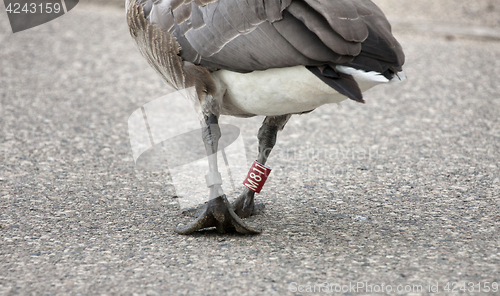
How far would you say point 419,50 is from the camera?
7.43 metres

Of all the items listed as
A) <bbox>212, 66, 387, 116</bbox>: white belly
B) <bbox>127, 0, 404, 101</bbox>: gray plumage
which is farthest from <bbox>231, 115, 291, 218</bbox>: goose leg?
<bbox>127, 0, 404, 101</bbox>: gray plumage

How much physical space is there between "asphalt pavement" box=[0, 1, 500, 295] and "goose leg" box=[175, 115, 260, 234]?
7cm

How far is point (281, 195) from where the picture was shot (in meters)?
3.91

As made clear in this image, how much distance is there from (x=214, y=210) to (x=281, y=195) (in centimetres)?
89

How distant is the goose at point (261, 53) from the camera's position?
8.69 ft

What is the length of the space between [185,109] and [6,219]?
9.23 feet

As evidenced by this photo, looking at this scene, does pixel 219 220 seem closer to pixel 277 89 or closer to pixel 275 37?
pixel 277 89

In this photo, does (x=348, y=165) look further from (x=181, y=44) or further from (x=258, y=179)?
(x=181, y=44)

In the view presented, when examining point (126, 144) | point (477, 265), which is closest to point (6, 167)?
point (126, 144)

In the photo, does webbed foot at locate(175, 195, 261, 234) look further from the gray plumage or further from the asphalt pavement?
the gray plumage

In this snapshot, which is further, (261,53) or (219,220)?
(219,220)

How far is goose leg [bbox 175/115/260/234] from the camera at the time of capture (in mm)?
3146

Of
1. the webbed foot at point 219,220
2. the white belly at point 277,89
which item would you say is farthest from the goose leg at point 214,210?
the white belly at point 277,89

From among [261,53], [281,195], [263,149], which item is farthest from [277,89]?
[281,195]
